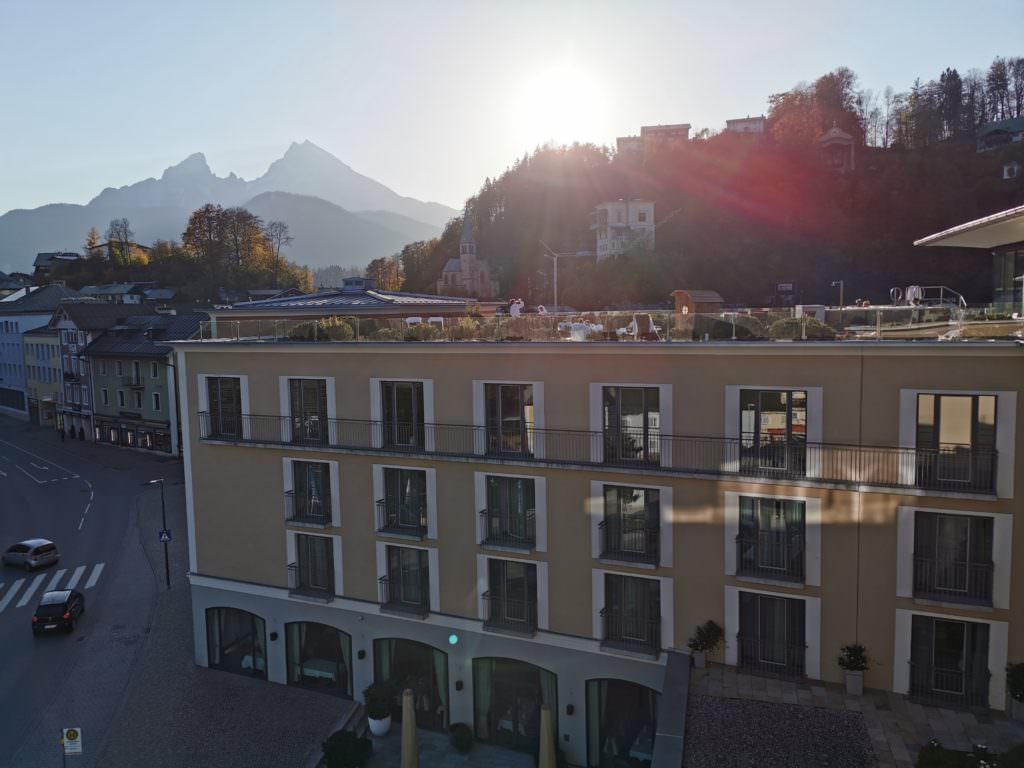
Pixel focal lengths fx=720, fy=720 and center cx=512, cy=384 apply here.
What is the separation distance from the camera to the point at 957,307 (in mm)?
16641

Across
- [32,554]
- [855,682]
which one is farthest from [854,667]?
[32,554]

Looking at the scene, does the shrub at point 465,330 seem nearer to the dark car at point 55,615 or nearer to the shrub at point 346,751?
the shrub at point 346,751

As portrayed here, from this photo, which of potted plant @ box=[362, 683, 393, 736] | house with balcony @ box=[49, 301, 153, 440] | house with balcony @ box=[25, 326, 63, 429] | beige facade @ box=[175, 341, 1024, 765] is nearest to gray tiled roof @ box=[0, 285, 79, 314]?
house with balcony @ box=[25, 326, 63, 429]

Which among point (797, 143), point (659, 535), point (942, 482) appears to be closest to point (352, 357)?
point (659, 535)

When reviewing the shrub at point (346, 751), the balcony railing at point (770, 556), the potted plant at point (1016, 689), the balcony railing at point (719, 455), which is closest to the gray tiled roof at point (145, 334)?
the balcony railing at point (719, 455)

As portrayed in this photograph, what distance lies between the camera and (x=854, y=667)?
1546 centimetres

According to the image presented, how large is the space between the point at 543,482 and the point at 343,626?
8.21 meters

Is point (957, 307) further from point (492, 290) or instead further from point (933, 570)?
point (492, 290)

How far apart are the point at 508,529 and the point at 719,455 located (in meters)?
6.12

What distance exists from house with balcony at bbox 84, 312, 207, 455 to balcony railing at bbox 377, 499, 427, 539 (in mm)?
39747

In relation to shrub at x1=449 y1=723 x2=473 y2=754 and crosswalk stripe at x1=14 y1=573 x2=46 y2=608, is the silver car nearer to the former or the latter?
crosswalk stripe at x1=14 y1=573 x2=46 y2=608

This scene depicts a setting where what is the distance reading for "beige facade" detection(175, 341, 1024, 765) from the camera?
14906 millimetres

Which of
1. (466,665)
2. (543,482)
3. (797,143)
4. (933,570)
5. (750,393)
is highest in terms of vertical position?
(797,143)

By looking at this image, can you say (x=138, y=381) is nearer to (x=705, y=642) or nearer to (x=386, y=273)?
(x=705, y=642)
